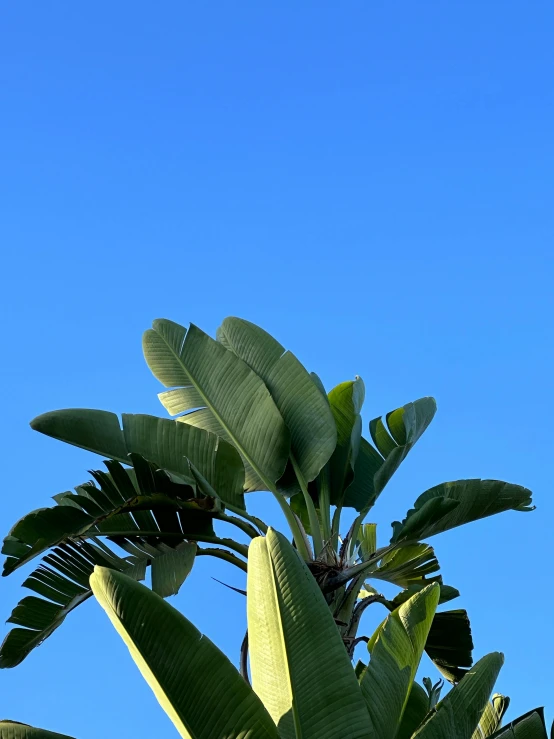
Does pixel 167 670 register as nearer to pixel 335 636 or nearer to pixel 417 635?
pixel 335 636

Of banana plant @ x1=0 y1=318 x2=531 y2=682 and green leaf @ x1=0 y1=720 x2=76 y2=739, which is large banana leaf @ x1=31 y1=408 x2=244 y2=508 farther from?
green leaf @ x1=0 y1=720 x2=76 y2=739

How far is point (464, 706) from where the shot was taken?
193 inches

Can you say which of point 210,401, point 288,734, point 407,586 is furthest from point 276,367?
point 288,734

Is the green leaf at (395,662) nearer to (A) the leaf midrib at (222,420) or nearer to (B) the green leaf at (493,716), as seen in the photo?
(B) the green leaf at (493,716)

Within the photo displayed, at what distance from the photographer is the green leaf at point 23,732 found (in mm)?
4430

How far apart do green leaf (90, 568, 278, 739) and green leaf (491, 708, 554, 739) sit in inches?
56.3

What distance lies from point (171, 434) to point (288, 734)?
2.53m

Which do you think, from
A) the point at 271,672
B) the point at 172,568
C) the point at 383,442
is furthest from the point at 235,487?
the point at 271,672

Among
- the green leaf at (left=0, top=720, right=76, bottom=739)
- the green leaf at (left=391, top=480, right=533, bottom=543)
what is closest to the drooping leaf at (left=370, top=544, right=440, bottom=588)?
the green leaf at (left=391, top=480, right=533, bottom=543)

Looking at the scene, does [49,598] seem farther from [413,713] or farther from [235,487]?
[413,713]

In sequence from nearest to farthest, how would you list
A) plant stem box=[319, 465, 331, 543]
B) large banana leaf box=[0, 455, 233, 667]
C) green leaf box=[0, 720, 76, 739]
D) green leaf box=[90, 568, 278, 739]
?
green leaf box=[90, 568, 278, 739], green leaf box=[0, 720, 76, 739], large banana leaf box=[0, 455, 233, 667], plant stem box=[319, 465, 331, 543]

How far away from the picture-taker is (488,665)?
16.9 ft

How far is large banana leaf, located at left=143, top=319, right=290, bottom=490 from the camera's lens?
673 cm

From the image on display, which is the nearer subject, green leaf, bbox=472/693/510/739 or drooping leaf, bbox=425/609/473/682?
green leaf, bbox=472/693/510/739
